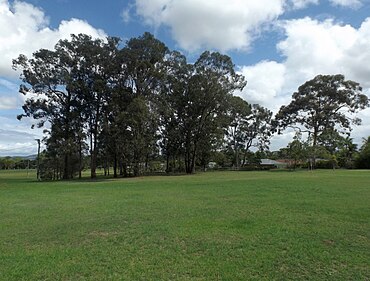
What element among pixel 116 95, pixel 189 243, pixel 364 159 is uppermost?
pixel 116 95

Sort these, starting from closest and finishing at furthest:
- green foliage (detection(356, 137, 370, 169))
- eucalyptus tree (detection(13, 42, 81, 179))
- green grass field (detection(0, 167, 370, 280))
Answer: green grass field (detection(0, 167, 370, 280)) → eucalyptus tree (detection(13, 42, 81, 179)) → green foliage (detection(356, 137, 370, 169))

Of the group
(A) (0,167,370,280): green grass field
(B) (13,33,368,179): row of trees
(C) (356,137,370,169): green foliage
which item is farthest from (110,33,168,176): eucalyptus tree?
(C) (356,137,370,169): green foliage

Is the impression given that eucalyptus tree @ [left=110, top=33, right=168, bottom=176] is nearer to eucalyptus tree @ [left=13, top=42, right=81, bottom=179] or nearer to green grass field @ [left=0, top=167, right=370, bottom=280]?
eucalyptus tree @ [left=13, top=42, right=81, bottom=179]

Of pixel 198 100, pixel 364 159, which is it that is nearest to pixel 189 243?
pixel 198 100

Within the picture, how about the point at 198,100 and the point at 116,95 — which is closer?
the point at 116,95

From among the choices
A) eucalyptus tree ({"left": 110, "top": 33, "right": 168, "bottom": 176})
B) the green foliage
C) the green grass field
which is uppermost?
eucalyptus tree ({"left": 110, "top": 33, "right": 168, "bottom": 176})

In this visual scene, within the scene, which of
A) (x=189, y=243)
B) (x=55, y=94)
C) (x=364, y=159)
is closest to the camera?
(x=189, y=243)

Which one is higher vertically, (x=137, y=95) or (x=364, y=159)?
(x=137, y=95)

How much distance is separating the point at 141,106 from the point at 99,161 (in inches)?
585

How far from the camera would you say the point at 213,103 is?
5047 centimetres

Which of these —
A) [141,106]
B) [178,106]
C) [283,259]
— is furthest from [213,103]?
[283,259]

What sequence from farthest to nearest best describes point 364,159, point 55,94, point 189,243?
point 364,159 → point 55,94 → point 189,243

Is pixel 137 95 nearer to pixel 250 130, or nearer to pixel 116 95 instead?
pixel 116 95

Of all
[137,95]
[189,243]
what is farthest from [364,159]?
[189,243]
